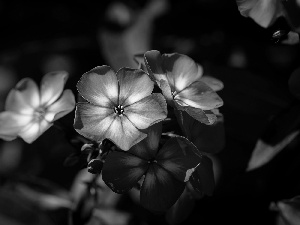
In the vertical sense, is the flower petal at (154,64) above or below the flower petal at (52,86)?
above

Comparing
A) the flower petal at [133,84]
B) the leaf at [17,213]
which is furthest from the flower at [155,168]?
the leaf at [17,213]

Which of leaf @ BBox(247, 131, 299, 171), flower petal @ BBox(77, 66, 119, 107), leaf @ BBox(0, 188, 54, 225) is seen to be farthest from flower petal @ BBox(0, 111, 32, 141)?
leaf @ BBox(247, 131, 299, 171)

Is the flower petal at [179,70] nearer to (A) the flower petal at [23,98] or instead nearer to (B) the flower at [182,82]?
(B) the flower at [182,82]

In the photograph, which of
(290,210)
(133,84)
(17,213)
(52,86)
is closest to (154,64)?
(133,84)

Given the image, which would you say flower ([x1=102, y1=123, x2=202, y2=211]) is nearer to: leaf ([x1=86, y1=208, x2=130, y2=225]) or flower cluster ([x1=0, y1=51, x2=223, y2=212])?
flower cluster ([x1=0, y1=51, x2=223, y2=212])

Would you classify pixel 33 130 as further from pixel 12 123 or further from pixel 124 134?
pixel 124 134

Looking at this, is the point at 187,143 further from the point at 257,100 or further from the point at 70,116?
the point at 70,116
